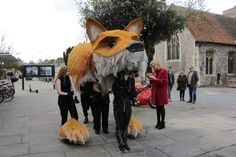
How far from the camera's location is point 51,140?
6.11 meters

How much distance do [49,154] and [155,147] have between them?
6.61 ft

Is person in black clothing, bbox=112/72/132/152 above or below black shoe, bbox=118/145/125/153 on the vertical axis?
above

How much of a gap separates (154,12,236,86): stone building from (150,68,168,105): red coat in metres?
23.7

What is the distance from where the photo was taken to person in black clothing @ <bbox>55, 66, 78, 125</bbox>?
21.1 feet

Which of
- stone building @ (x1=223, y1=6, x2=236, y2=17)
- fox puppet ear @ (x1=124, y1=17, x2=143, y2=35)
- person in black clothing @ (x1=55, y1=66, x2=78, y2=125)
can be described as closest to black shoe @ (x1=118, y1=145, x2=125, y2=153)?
person in black clothing @ (x1=55, y1=66, x2=78, y2=125)

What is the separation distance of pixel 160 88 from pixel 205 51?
25.3 metres

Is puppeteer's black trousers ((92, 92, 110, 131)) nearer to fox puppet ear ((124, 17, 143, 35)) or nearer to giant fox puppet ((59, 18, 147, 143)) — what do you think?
giant fox puppet ((59, 18, 147, 143))

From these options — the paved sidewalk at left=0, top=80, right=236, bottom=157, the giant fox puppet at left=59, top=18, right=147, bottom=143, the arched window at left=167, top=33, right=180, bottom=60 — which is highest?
the arched window at left=167, top=33, right=180, bottom=60

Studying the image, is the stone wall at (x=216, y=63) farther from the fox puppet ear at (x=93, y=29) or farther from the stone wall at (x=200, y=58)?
the fox puppet ear at (x=93, y=29)

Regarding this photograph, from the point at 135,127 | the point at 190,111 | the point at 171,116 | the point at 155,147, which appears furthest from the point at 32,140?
the point at 190,111

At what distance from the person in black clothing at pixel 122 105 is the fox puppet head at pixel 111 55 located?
0.77ft

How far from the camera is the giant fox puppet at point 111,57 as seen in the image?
4965mm

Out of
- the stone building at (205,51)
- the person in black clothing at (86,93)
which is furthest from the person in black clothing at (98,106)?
the stone building at (205,51)

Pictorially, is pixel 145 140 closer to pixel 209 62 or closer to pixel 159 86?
pixel 159 86
